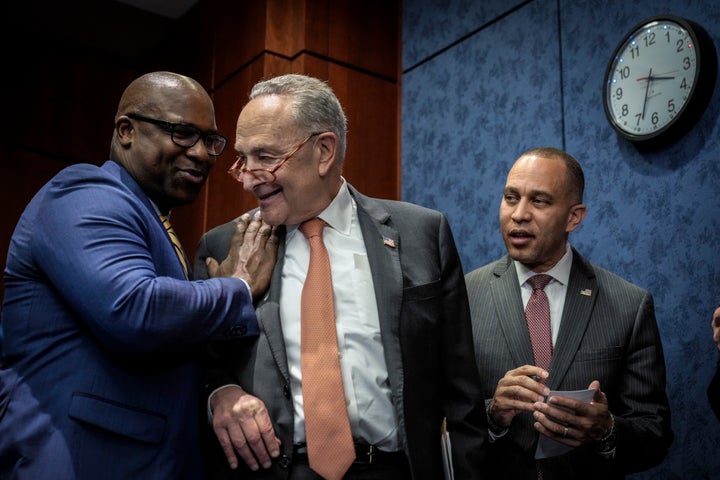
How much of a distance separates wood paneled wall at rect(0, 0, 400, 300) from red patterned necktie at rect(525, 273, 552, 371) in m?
1.79

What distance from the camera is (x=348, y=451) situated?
1651mm

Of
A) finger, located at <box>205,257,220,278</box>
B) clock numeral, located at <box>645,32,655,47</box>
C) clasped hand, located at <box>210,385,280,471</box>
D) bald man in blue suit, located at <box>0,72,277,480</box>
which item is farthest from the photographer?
clock numeral, located at <box>645,32,655,47</box>

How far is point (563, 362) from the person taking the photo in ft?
7.93

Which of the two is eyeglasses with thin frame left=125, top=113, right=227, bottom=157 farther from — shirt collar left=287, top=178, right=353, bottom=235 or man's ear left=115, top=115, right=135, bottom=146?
shirt collar left=287, top=178, right=353, bottom=235

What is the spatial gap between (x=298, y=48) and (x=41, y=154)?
2.20 m

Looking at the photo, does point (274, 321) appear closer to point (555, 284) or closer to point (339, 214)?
point (339, 214)

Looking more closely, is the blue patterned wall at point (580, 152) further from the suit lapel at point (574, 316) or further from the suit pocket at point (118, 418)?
the suit pocket at point (118, 418)

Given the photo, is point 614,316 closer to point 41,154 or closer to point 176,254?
point 176,254

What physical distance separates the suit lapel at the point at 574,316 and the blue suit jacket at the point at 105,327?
3.69ft

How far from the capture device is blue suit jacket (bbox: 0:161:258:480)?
1515mm

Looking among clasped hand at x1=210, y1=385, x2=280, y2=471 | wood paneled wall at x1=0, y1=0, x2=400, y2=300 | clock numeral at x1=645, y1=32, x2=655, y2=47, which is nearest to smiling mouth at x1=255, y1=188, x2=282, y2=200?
clasped hand at x1=210, y1=385, x2=280, y2=471

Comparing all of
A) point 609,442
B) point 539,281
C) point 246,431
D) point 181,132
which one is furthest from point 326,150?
point 609,442

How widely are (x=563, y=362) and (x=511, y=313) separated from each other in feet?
0.75

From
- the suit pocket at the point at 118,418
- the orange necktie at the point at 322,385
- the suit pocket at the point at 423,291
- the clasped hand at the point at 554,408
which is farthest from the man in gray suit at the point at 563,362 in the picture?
the suit pocket at the point at 118,418
